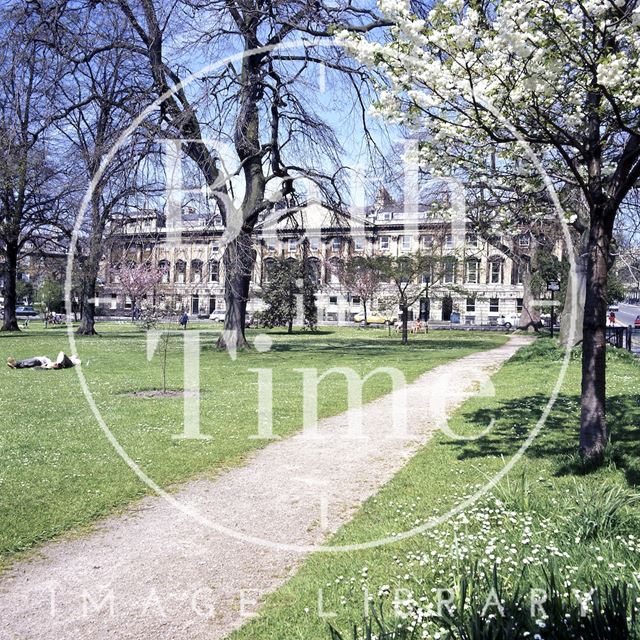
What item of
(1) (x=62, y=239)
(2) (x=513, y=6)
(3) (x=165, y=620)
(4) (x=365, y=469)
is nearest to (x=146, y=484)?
(4) (x=365, y=469)

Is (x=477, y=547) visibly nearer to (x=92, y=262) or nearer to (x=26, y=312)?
(x=92, y=262)

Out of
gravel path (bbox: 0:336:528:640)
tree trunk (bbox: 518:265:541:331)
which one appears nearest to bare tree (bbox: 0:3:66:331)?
gravel path (bbox: 0:336:528:640)

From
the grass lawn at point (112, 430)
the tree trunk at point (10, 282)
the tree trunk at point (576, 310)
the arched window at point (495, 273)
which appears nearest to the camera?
the grass lawn at point (112, 430)

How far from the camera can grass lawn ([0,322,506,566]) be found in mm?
5422

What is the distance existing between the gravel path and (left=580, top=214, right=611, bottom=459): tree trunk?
2066 millimetres

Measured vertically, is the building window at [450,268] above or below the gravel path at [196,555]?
above

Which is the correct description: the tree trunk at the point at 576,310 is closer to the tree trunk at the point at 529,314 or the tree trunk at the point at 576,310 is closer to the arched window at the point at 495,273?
the tree trunk at the point at 529,314

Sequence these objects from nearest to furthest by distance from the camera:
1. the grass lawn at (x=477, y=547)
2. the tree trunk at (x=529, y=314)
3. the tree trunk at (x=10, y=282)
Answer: the grass lawn at (x=477, y=547), the tree trunk at (x=10, y=282), the tree trunk at (x=529, y=314)

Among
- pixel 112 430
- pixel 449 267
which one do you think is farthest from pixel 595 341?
pixel 449 267

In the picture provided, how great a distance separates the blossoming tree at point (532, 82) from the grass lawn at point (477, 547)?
1.06m

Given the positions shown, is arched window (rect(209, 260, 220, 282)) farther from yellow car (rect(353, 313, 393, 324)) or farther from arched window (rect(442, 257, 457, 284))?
yellow car (rect(353, 313, 393, 324))

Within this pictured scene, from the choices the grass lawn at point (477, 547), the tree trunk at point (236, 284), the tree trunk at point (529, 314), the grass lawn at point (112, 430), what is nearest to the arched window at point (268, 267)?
the tree trunk at point (529, 314)

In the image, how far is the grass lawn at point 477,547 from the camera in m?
3.36

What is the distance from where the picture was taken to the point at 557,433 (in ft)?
26.0
